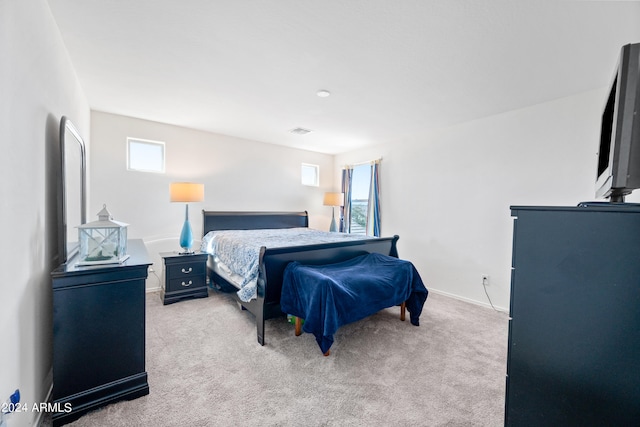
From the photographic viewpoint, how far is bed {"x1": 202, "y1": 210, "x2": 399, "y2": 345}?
245cm

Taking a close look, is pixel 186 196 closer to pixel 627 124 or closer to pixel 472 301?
pixel 627 124

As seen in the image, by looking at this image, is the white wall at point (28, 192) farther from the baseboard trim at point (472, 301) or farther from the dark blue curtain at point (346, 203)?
the dark blue curtain at point (346, 203)

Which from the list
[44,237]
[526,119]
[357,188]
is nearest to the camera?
[44,237]

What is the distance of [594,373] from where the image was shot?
825 millimetres

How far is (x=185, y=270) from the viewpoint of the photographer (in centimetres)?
351

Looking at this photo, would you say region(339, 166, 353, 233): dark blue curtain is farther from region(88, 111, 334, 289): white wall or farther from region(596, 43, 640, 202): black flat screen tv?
region(596, 43, 640, 202): black flat screen tv

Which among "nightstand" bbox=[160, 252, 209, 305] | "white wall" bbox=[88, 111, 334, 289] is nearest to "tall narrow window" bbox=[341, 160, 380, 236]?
"white wall" bbox=[88, 111, 334, 289]

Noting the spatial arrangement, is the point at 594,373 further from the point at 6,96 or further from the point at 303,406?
the point at 6,96

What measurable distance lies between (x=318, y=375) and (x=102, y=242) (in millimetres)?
1758

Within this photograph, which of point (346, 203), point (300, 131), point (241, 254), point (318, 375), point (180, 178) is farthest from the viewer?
point (346, 203)

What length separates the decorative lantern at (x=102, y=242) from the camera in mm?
1693

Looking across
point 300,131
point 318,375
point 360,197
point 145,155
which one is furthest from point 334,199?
point 318,375

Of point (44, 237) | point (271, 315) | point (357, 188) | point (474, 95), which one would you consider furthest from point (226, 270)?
point (474, 95)

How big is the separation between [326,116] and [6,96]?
2.92 meters
